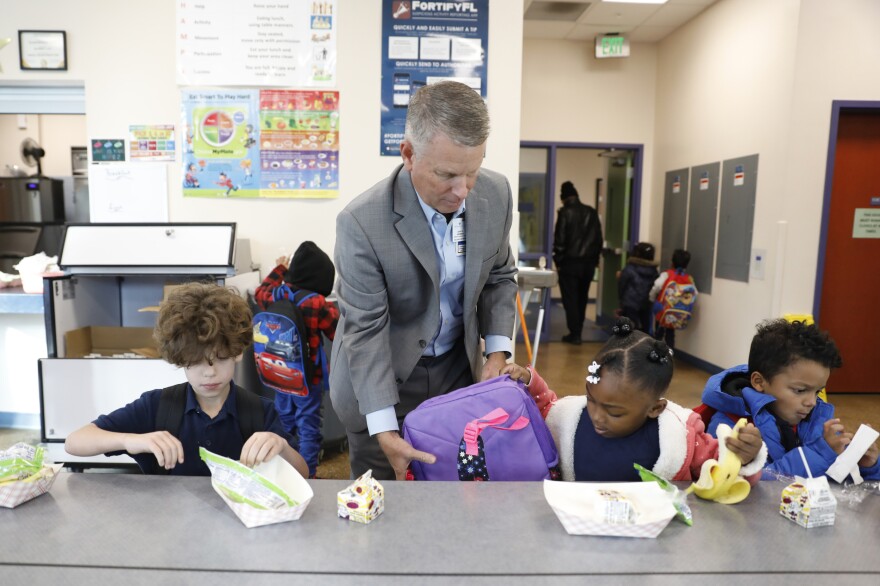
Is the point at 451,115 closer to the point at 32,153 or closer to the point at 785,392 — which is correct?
the point at 785,392

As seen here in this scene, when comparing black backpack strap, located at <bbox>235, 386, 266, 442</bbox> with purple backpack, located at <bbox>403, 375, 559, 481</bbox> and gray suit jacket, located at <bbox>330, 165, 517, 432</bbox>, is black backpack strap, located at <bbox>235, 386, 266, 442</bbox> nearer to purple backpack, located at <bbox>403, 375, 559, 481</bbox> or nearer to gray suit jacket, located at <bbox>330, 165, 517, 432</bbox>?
gray suit jacket, located at <bbox>330, 165, 517, 432</bbox>

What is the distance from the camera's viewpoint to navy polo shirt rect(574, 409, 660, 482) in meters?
1.31

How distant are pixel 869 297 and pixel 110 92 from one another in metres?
5.22

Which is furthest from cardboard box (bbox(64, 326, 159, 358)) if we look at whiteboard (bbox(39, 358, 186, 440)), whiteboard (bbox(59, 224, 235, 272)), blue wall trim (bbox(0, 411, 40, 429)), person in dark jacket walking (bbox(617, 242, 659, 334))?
person in dark jacket walking (bbox(617, 242, 659, 334))

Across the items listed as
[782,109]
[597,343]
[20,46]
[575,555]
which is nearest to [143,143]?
[20,46]

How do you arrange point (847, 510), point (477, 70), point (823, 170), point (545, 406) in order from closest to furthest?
point (847, 510) → point (545, 406) → point (477, 70) → point (823, 170)

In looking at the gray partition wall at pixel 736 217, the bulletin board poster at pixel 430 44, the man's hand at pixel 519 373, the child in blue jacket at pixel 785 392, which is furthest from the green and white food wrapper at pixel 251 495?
the gray partition wall at pixel 736 217

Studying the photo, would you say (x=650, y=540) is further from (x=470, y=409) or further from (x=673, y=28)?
(x=673, y=28)

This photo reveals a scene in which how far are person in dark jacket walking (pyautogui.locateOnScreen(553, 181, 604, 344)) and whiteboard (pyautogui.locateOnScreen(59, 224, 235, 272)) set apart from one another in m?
4.15

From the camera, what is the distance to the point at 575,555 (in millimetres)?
922

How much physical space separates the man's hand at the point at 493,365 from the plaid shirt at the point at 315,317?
1189mm

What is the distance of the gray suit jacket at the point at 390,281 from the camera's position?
1.45 metres

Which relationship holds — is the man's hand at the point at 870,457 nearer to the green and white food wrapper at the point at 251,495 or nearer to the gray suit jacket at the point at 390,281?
the gray suit jacket at the point at 390,281

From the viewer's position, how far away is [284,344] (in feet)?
8.54
